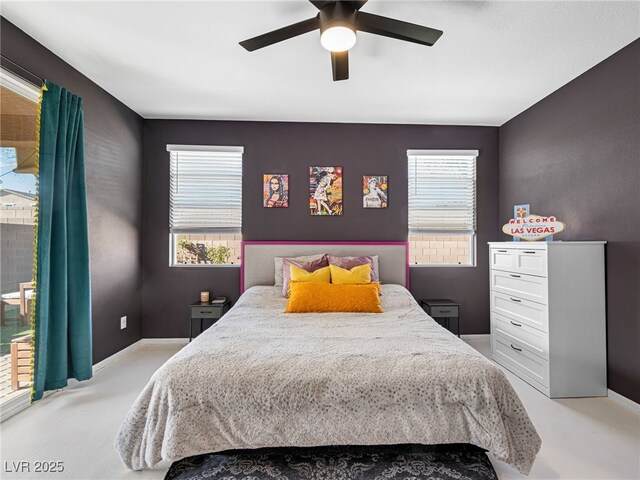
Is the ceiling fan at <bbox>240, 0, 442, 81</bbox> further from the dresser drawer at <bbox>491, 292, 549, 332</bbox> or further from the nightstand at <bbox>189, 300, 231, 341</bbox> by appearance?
the nightstand at <bbox>189, 300, 231, 341</bbox>

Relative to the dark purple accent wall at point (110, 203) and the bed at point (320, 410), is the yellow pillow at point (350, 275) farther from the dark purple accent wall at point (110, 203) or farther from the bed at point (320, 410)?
the dark purple accent wall at point (110, 203)

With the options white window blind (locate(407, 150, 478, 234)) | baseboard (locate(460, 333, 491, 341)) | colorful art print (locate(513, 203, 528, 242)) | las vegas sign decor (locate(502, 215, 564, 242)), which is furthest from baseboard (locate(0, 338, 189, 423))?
colorful art print (locate(513, 203, 528, 242))

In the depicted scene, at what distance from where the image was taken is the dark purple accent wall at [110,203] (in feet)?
9.76

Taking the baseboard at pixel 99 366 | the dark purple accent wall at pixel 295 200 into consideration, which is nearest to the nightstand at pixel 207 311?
the dark purple accent wall at pixel 295 200

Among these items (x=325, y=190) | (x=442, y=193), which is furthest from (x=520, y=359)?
(x=325, y=190)

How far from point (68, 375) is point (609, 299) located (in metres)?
4.37

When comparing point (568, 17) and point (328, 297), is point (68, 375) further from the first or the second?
point (568, 17)

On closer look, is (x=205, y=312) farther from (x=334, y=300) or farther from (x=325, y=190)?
(x=325, y=190)

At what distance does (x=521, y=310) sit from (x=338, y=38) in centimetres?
267

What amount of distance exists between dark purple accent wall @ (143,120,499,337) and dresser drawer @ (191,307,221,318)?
16.2 inches

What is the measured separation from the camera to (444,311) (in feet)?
12.0

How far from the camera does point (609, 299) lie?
2625 mm

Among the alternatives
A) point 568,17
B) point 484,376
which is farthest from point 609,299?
point 568,17

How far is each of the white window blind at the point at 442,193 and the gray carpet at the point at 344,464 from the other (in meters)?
2.63
